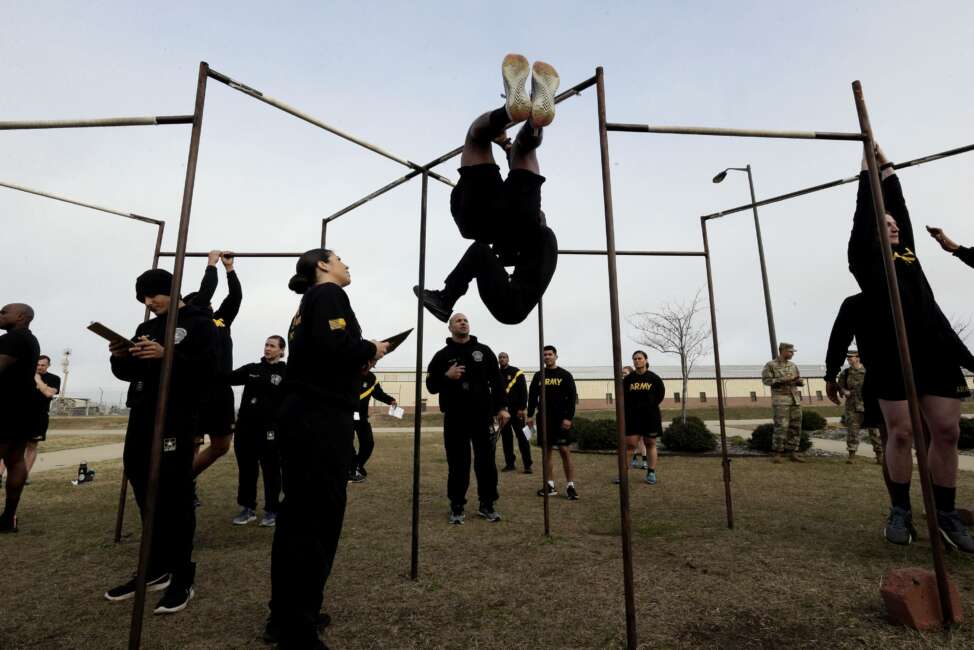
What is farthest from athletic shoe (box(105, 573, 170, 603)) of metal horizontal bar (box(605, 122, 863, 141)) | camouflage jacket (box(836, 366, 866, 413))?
camouflage jacket (box(836, 366, 866, 413))

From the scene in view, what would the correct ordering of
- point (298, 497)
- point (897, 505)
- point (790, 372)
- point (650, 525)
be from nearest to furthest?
point (298, 497)
point (897, 505)
point (650, 525)
point (790, 372)

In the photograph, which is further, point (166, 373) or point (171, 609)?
point (171, 609)

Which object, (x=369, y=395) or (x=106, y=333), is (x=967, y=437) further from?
(x=106, y=333)

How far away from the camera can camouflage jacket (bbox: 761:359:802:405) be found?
9.17 m

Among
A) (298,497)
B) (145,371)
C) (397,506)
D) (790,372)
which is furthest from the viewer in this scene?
(790,372)

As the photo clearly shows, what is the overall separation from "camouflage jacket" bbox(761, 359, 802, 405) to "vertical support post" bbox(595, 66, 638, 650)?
7.86m

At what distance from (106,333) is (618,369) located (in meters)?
2.93

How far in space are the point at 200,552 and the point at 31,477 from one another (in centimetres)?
621

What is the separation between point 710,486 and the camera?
7.14 metres

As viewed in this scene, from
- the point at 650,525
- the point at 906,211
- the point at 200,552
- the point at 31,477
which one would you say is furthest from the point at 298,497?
the point at 31,477

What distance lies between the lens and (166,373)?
7.91 ft

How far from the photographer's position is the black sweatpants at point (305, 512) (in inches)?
94.0

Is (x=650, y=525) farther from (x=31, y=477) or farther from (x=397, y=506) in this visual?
(x=31, y=477)

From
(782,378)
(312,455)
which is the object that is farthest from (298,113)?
(782,378)
